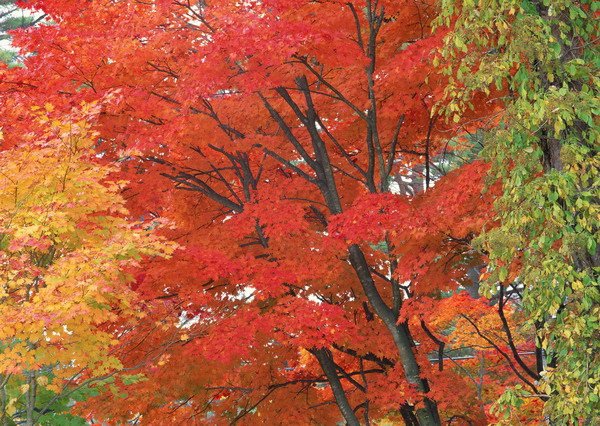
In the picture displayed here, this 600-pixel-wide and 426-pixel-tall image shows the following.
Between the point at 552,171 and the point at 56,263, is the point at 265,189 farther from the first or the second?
the point at 552,171

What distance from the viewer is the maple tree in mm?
9867

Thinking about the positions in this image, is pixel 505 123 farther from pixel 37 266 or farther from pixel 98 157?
pixel 98 157

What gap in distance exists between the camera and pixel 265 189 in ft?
38.9

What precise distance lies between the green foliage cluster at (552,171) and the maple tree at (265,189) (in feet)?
4.09

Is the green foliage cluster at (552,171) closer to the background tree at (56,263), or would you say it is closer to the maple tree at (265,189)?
the maple tree at (265,189)

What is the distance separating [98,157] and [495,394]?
10323 mm

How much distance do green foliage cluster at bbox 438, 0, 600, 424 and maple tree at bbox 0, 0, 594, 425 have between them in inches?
49.1

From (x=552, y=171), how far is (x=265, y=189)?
5.76 meters

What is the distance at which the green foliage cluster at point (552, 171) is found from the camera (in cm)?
679

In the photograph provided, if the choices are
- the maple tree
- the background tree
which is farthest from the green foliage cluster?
the background tree

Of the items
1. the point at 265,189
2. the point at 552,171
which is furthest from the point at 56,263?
the point at 265,189

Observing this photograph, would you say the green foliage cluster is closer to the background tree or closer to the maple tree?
the maple tree

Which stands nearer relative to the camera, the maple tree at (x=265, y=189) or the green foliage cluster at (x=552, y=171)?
the green foliage cluster at (x=552, y=171)

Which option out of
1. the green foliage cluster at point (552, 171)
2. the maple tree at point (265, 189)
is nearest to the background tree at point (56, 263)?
the maple tree at point (265, 189)
